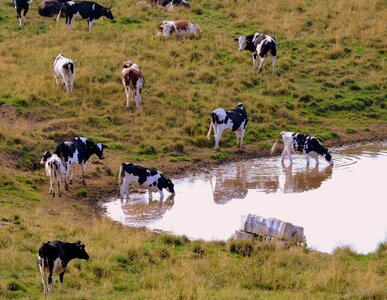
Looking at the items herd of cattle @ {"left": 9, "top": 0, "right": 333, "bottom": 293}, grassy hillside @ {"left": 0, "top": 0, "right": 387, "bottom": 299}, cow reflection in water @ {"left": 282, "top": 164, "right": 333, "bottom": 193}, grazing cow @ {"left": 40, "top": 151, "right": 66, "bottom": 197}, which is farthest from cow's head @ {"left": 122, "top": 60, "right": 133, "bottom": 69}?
grazing cow @ {"left": 40, "top": 151, "right": 66, "bottom": 197}

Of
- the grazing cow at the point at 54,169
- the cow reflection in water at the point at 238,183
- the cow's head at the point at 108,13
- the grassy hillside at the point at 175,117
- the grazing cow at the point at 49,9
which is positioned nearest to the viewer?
the grassy hillside at the point at 175,117

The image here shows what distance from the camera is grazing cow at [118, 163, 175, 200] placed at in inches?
835

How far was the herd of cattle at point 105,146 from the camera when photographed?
1395 cm

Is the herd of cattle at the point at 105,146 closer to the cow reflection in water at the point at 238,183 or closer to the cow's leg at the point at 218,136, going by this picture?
the cow's leg at the point at 218,136

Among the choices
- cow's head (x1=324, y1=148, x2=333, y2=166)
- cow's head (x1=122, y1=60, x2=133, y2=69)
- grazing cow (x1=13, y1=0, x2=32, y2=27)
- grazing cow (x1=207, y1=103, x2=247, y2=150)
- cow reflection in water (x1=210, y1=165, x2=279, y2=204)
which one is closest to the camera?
cow reflection in water (x1=210, y1=165, x2=279, y2=204)

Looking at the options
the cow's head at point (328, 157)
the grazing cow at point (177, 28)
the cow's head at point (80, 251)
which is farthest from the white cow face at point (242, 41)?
the cow's head at point (80, 251)

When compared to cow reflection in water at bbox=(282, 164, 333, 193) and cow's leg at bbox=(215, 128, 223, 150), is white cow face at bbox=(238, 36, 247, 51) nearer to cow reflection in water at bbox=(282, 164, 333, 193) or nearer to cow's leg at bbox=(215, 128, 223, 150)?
cow's leg at bbox=(215, 128, 223, 150)

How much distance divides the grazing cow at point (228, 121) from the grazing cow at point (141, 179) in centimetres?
448

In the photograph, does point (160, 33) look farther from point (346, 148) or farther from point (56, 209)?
point (56, 209)

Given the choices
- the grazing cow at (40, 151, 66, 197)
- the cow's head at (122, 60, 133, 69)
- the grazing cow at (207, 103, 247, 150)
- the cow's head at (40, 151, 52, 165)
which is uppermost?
the cow's head at (122, 60, 133, 69)

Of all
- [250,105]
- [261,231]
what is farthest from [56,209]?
[250,105]

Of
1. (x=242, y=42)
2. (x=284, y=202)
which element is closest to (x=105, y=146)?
(x=284, y=202)

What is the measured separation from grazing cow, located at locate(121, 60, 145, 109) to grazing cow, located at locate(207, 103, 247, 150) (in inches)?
106

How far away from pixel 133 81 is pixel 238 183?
5.77 metres
